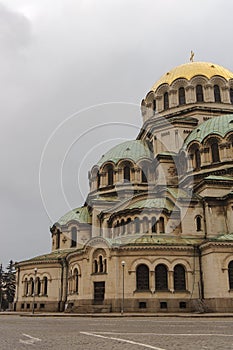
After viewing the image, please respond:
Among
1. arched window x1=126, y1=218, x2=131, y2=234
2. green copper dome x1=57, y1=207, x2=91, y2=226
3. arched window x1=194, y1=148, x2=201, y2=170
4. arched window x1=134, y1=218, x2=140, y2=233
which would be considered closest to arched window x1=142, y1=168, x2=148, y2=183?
arched window x1=194, y1=148, x2=201, y2=170

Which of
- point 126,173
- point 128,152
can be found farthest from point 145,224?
point 128,152

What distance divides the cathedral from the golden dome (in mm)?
141

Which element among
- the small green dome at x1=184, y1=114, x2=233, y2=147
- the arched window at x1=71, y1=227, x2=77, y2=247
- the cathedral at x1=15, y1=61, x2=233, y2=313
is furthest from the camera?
the arched window at x1=71, y1=227, x2=77, y2=247

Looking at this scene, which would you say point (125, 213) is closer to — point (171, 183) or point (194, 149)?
point (171, 183)

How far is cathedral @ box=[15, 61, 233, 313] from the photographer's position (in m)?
31.0

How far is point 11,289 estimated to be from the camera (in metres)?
70.2

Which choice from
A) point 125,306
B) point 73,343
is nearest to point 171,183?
point 125,306

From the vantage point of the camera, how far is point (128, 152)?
47.3m

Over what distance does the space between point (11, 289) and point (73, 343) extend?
6477 centimetres

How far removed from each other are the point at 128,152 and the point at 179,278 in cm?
1947

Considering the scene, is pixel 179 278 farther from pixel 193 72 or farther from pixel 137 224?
pixel 193 72

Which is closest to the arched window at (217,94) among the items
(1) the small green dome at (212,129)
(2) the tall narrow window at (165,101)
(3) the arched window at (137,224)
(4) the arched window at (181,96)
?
(4) the arched window at (181,96)

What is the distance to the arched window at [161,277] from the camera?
31.3 metres

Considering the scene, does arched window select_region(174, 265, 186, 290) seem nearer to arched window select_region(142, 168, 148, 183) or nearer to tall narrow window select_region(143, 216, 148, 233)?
tall narrow window select_region(143, 216, 148, 233)
